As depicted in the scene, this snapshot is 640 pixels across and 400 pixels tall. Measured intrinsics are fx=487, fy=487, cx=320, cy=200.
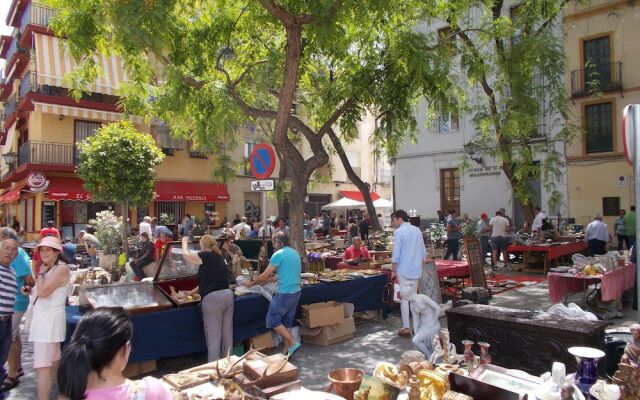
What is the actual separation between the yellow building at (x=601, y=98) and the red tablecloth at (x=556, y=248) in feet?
22.0

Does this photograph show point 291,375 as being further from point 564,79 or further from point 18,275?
point 564,79

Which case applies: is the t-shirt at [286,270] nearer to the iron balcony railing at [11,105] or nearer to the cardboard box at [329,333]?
the cardboard box at [329,333]

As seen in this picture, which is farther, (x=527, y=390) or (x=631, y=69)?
(x=631, y=69)

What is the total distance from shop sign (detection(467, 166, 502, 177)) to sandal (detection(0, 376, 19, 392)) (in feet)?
65.2

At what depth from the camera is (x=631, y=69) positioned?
19.1m

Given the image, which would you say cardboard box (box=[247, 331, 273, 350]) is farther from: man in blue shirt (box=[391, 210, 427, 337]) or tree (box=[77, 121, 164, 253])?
tree (box=[77, 121, 164, 253])

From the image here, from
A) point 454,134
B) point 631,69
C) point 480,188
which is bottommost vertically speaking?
point 480,188

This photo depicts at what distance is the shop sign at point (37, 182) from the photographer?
1927cm

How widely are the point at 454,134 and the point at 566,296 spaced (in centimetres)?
Result: 1600

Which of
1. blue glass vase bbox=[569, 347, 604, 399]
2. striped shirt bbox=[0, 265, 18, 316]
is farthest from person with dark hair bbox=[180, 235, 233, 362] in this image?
blue glass vase bbox=[569, 347, 604, 399]

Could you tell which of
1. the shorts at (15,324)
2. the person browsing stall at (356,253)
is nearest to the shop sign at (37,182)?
the person browsing stall at (356,253)

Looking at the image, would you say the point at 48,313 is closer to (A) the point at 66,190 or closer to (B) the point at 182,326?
(B) the point at 182,326

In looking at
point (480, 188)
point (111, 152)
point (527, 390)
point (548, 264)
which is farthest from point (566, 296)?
point (480, 188)

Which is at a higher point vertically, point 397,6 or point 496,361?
point 397,6
